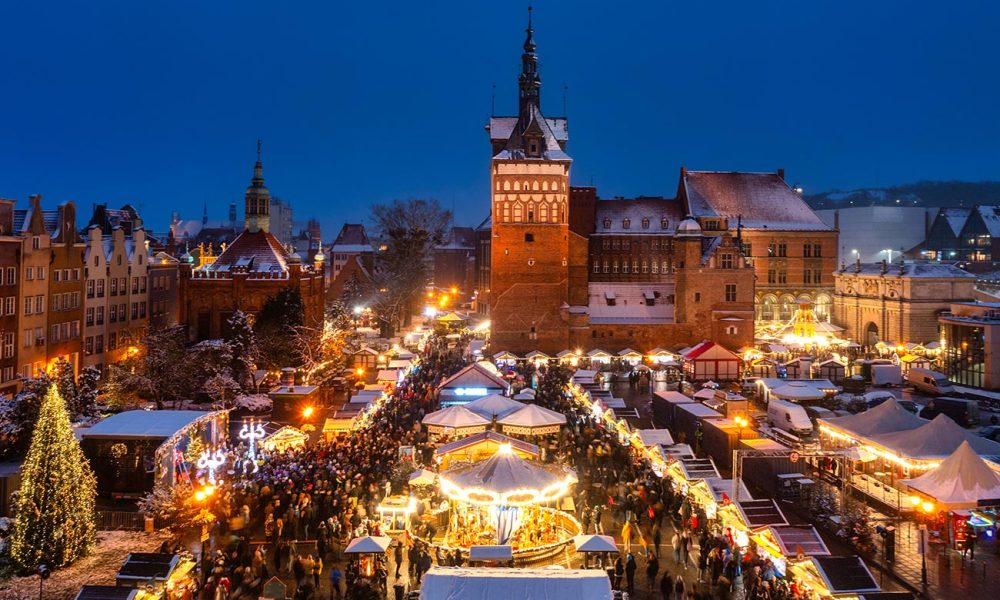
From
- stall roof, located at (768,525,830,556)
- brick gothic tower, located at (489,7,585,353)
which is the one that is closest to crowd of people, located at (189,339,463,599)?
stall roof, located at (768,525,830,556)

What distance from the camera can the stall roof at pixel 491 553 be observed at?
14641 mm

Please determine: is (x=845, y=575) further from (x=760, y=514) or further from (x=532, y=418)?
(x=532, y=418)

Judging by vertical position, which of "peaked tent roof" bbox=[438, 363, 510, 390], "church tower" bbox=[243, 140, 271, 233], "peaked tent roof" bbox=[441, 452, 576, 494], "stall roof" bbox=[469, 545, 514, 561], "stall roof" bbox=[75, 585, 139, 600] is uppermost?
"church tower" bbox=[243, 140, 271, 233]

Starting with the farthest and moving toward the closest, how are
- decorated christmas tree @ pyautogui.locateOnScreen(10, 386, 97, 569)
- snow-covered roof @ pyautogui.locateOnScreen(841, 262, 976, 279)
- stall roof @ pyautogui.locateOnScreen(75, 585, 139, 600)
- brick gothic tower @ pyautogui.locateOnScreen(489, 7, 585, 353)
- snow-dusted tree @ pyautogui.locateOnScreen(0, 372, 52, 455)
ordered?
1. snow-covered roof @ pyautogui.locateOnScreen(841, 262, 976, 279)
2. brick gothic tower @ pyautogui.locateOnScreen(489, 7, 585, 353)
3. snow-dusted tree @ pyautogui.locateOnScreen(0, 372, 52, 455)
4. decorated christmas tree @ pyautogui.locateOnScreen(10, 386, 97, 569)
5. stall roof @ pyautogui.locateOnScreen(75, 585, 139, 600)

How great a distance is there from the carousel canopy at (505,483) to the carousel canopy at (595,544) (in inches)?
68.2

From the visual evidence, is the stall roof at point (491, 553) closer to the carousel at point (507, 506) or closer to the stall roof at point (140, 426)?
the carousel at point (507, 506)

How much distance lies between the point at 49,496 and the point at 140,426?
15.5ft

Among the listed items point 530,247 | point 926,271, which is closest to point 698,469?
point 530,247

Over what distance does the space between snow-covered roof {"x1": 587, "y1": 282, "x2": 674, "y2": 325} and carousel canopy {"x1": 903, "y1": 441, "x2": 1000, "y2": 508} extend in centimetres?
3161

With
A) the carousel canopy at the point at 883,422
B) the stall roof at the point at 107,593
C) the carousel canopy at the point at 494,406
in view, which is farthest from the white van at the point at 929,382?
the stall roof at the point at 107,593

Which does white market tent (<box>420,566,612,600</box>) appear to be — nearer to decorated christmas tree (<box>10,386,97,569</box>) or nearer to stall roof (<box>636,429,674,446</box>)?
decorated christmas tree (<box>10,386,97,569</box>)

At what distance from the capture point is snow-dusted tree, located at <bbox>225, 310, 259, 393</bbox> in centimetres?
3631

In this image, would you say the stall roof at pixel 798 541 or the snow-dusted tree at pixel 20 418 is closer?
the stall roof at pixel 798 541

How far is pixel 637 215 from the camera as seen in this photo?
63.6 m
